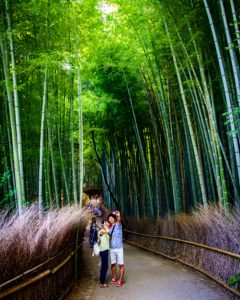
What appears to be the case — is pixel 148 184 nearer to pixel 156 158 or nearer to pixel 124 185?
pixel 156 158

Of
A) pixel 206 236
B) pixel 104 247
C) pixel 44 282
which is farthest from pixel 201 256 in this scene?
pixel 44 282

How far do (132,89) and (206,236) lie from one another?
16.2 feet

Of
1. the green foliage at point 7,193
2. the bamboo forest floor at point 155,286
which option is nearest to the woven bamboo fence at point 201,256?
the bamboo forest floor at point 155,286

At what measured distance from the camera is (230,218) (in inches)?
147

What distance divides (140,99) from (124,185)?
151 inches

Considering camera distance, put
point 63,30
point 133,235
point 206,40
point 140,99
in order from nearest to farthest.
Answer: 1. point 206,40
2. point 63,30
3. point 140,99
4. point 133,235

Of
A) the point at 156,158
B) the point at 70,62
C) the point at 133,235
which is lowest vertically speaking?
the point at 133,235

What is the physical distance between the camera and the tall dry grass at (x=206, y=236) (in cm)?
365

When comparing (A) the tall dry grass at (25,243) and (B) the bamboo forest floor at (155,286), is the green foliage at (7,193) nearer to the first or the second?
(A) the tall dry grass at (25,243)

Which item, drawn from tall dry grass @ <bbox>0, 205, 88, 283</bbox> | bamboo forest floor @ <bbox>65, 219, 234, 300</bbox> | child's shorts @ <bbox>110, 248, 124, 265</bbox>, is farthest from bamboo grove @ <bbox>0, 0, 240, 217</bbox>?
child's shorts @ <bbox>110, 248, 124, 265</bbox>

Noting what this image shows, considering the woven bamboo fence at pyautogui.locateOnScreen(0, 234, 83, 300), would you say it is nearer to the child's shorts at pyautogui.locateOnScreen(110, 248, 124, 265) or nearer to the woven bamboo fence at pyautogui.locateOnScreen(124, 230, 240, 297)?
the child's shorts at pyautogui.locateOnScreen(110, 248, 124, 265)

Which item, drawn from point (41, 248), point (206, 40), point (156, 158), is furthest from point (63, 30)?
point (41, 248)

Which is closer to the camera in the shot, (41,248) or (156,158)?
(41,248)

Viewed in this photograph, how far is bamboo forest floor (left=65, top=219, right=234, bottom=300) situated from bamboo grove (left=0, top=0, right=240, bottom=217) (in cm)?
121
